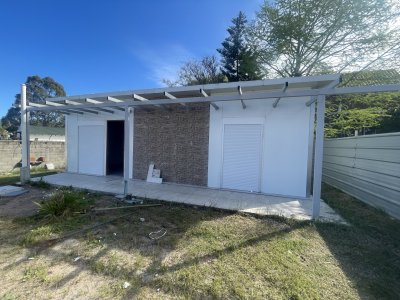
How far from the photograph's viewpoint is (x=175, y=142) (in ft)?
24.6

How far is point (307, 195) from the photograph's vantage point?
6.00m

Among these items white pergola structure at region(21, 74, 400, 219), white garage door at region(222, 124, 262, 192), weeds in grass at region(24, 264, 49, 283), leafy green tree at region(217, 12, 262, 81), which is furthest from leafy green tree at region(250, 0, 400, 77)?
weeds in grass at region(24, 264, 49, 283)

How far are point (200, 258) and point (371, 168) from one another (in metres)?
5.07

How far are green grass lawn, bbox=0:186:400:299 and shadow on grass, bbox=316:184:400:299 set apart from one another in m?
0.01

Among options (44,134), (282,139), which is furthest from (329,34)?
(44,134)

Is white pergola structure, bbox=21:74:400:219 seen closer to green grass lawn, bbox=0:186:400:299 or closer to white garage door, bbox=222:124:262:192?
white garage door, bbox=222:124:262:192

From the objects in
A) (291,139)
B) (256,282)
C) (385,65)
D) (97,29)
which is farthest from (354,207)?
(97,29)

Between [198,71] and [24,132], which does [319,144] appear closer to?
[24,132]

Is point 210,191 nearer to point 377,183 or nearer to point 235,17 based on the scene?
point 377,183

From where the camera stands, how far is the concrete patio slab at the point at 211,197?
15.9 ft

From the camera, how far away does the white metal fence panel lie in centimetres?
456

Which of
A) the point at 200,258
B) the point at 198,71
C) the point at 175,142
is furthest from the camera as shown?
the point at 198,71

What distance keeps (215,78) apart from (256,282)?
21.1 meters

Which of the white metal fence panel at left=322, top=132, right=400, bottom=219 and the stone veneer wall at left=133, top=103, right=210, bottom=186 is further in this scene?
the stone veneer wall at left=133, top=103, right=210, bottom=186
